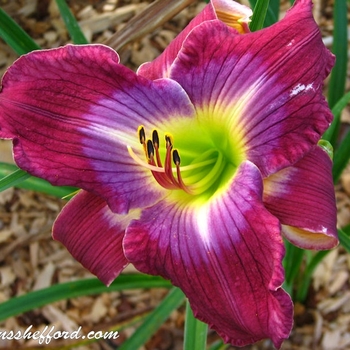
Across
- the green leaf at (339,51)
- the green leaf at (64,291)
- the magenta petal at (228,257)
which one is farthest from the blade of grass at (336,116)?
the green leaf at (64,291)

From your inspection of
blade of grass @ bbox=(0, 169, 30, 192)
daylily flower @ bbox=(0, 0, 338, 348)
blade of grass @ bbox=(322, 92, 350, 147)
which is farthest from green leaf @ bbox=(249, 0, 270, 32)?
blade of grass @ bbox=(0, 169, 30, 192)

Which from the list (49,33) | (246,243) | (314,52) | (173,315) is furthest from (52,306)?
(314,52)

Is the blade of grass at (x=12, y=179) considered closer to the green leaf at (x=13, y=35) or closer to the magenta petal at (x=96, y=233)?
the magenta petal at (x=96, y=233)

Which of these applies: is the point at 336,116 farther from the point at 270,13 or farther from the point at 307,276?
the point at 307,276

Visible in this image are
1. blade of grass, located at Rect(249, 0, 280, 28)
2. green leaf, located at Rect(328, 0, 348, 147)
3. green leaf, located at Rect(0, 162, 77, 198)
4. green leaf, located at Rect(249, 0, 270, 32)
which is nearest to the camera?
green leaf, located at Rect(249, 0, 270, 32)

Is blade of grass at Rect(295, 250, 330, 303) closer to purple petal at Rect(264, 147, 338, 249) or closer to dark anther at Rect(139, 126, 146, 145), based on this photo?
purple petal at Rect(264, 147, 338, 249)

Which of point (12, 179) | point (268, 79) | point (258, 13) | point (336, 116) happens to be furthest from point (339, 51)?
point (12, 179)

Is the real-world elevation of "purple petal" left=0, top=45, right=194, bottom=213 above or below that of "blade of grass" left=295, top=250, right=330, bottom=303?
above
